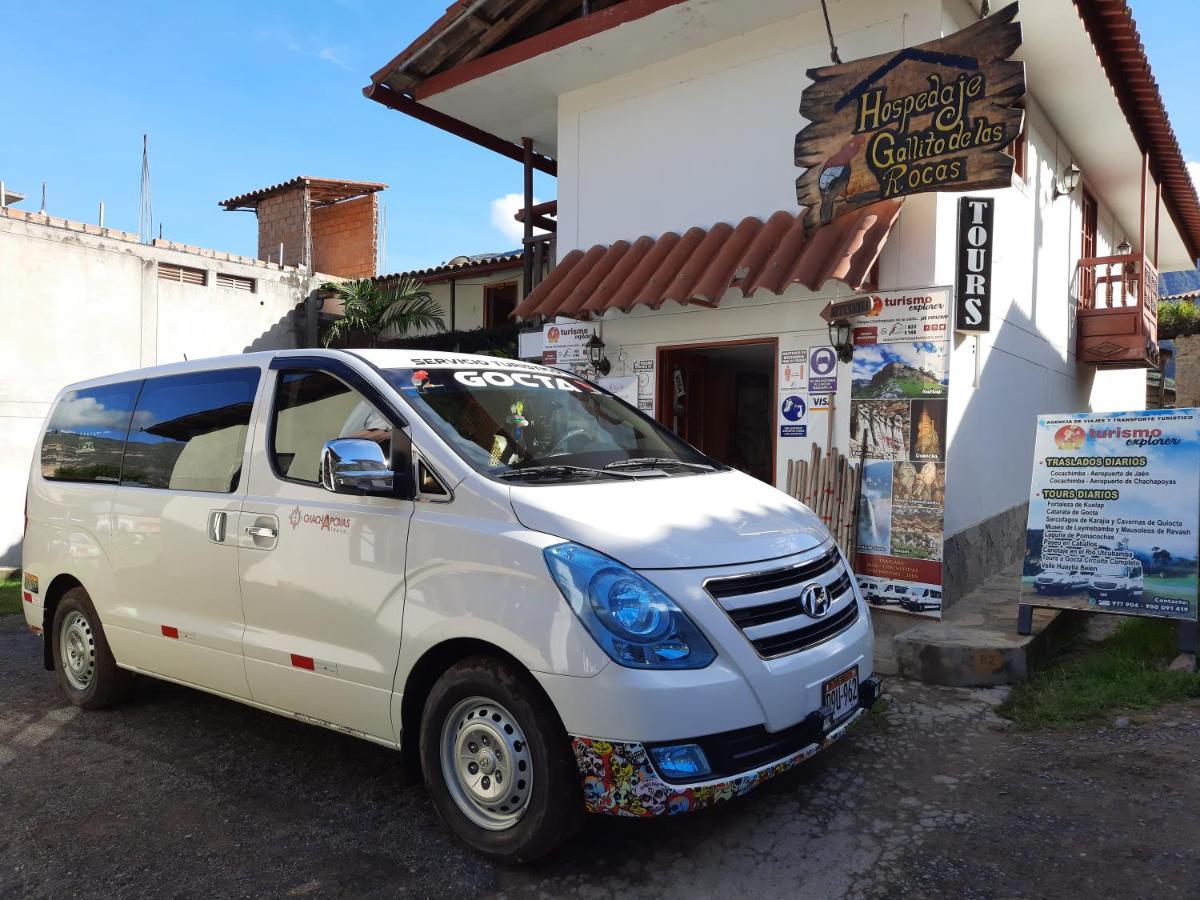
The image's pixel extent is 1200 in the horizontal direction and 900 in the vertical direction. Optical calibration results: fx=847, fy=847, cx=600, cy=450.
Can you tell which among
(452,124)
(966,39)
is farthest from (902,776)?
(452,124)

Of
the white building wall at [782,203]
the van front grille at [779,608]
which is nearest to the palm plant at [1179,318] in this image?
the white building wall at [782,203]

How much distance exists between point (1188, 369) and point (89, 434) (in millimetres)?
21614

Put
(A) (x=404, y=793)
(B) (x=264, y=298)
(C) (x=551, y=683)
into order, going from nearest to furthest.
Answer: (C) (x=551, y=683), (A) (x=404, y=793), (B) (x=264, y=298)

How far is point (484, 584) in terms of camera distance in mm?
3143

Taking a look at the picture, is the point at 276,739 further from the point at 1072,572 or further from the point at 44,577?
the point at 1072,572

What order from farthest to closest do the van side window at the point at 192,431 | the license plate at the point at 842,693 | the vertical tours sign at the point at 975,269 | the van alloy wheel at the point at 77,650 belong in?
the vertical tours sign at the point at 975,269 < the van alloy wheel at the point at 77,650 < the van side window at the point at 192,431 < the license plate at the point at 842,693

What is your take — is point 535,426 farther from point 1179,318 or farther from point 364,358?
point 1179,318

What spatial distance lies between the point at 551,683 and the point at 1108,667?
3960 millimetres

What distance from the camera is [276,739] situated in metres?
4.62

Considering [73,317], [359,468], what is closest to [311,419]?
[359,468]

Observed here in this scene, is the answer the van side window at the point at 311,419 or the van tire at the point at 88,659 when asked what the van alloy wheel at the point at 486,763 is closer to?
the van side window at the point at 311,419

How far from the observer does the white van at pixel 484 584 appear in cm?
293

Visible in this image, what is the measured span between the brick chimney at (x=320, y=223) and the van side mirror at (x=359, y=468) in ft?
54.0

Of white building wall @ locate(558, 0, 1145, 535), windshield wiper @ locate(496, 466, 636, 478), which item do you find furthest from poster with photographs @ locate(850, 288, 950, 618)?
windshield wiper @ locate(496, 466, 636, 478)
